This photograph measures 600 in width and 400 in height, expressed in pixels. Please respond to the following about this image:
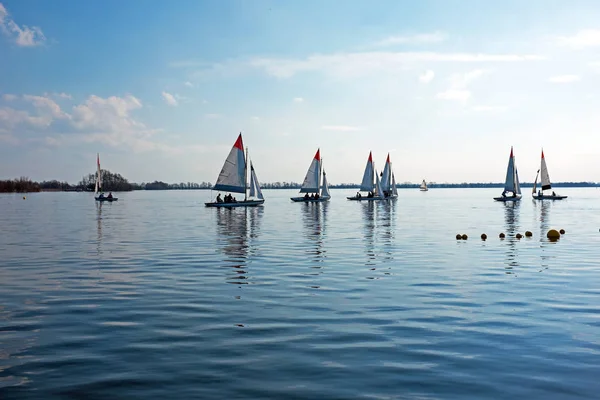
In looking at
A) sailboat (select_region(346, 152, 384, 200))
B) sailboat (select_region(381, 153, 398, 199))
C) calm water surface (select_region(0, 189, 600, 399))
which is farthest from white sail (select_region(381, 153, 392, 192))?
calm water surface (select_region(0, 189, 600, 399))

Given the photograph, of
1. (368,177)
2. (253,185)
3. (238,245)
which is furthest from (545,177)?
(238,245)

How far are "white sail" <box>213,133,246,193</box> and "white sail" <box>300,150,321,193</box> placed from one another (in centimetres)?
2748

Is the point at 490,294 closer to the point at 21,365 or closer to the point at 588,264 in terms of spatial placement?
the point at 588,264

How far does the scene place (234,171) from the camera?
315ft

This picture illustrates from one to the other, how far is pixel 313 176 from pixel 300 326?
108767 mm

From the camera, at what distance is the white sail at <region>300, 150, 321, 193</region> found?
121 metres

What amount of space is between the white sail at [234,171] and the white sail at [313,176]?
2748 cm

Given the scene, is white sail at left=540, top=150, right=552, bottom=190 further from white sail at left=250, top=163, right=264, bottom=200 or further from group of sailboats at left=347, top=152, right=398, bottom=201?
white sail at left=250, top=163, right=264, bottom=200

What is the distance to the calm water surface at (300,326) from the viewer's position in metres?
10.8

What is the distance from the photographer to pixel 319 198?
12438 cm

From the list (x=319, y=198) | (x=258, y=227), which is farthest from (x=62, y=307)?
(x=319, y=198)

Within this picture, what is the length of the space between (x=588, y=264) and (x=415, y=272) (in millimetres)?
10134

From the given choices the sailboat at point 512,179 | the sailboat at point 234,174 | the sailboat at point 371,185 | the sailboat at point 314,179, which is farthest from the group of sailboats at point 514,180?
the sailboat at point 234,174

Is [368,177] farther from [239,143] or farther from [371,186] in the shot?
[239,143]
